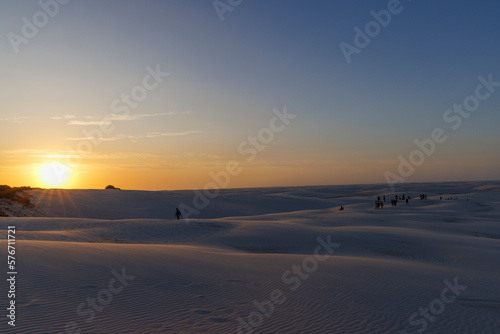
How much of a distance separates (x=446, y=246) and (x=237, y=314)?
1637 cm

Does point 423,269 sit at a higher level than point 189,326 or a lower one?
lower

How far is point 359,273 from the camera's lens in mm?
12242

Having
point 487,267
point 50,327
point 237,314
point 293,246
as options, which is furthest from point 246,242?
point 50,327

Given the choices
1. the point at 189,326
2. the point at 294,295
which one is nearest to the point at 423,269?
the point at 294,295

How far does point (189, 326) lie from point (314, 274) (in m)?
5.70

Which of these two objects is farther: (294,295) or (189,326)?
(294,295)

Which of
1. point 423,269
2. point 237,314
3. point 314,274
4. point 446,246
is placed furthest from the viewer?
point 446,246

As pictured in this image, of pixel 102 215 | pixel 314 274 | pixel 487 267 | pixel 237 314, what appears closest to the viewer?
pixel 237 314

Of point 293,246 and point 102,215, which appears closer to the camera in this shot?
point 293,246

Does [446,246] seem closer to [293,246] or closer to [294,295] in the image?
[293,246]

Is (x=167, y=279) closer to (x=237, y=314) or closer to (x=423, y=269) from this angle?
(x=237, y=314)

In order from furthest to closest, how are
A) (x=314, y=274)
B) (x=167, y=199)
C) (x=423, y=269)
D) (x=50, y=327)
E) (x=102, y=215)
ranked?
(x=167, y=199) → (x=102, y=215) → (x=423, y=269) → (x=314, y=274) → (x=50, y=327)

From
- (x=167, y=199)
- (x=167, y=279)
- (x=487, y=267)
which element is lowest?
(x=487, y=267)

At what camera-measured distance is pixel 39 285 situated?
27.2 feet
